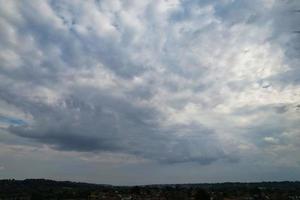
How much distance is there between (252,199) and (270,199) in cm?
880

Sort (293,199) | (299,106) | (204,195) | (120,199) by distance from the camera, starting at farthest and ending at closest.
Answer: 1. (120,199)
2. (293,199)
3. (204,195)
4. (299,106)

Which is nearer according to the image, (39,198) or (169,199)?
(169,199)

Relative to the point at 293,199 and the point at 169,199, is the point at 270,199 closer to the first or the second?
the point at 293,199

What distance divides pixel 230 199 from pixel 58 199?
85162 millimetres

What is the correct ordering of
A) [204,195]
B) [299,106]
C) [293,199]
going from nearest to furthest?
[299,106], [204,195], [293,199]

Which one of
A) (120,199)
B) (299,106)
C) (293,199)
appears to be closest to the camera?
(299,106)

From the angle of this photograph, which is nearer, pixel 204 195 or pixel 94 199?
pixel 204 195

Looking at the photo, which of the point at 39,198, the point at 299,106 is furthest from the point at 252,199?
the point at 299,106

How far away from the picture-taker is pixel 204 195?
447 feet

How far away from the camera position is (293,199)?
576ft

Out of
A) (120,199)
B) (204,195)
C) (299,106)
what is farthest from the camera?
(120,199)

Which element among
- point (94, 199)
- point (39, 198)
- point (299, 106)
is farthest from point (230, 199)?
point (299, 106)

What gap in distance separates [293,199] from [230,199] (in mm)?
29683

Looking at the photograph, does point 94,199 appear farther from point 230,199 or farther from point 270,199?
point 270,199
